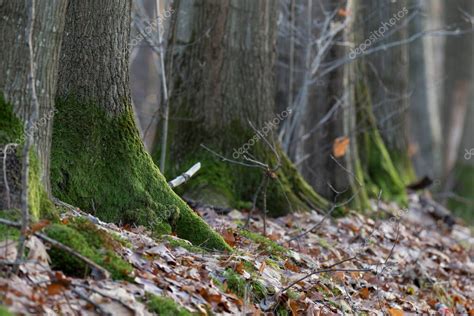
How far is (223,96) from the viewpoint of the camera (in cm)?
928

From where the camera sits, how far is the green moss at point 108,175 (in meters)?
6.34

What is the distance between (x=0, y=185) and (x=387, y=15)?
10011mm

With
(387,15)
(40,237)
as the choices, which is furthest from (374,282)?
(387,15)

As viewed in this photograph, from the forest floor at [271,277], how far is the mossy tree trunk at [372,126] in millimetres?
1669

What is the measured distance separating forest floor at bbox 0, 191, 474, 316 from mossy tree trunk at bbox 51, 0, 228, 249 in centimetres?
28

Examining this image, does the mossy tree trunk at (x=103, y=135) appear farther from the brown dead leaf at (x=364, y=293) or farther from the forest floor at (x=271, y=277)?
the brown dead leaf at (x=364, y=293)

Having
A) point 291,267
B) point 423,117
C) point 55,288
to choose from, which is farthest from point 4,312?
point 423,117

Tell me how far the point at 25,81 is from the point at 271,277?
2390mm

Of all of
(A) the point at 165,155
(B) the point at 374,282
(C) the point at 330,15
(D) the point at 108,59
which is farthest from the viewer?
(C) the point at 330,15

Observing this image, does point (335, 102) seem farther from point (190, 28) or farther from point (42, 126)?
point (42, 126)

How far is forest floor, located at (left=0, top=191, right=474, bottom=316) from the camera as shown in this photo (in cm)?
477

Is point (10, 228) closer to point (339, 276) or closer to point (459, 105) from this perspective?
point (339, 276)

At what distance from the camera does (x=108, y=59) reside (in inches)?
254

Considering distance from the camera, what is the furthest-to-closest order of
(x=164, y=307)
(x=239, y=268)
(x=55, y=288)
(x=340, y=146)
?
(x=340, y=146) → (x=239, y=268) → (x=164, y=307) → (x=55, y=288)
